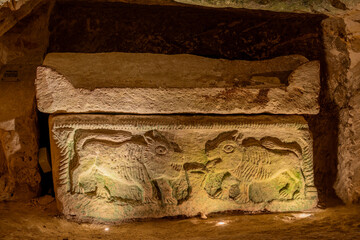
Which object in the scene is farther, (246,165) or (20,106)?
(20,106)

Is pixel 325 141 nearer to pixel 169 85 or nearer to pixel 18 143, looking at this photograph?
pixel 169 85

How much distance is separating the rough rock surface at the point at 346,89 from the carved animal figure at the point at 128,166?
1.61m

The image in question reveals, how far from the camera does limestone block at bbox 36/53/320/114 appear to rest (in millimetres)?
3041

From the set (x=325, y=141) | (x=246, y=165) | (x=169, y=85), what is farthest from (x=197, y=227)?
(x=325, y=141)

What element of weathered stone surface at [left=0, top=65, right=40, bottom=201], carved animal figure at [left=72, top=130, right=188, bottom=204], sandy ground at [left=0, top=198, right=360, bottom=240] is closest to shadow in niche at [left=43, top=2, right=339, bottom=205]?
weathered stone surface at [left=0, top=65, right=40, bottom=201]

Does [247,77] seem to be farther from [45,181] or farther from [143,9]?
[45,181]

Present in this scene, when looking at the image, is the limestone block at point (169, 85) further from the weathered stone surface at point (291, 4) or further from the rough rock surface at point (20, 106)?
the rough rock surface at point (20, 106)

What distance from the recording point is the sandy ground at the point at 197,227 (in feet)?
8.90

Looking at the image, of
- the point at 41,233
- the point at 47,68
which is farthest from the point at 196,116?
the point at 41,233

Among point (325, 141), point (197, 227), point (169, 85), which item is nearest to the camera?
point (197, 227)

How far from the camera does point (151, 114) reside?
123 inches

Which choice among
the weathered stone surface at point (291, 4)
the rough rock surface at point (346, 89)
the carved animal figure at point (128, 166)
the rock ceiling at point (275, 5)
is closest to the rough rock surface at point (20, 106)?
the rock ceiling at point (275, 5)

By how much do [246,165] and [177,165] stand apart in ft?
1.89

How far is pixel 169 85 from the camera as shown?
3.12 m
